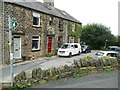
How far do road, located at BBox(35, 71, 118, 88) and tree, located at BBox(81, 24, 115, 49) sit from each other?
22625 mm

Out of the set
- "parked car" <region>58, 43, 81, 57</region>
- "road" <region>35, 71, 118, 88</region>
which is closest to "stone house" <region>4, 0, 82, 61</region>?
"parked car" <region>58, 43, 81, 57</region>

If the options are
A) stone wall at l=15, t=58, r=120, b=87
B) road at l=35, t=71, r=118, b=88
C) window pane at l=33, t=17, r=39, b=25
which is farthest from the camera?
window pane at l=33, t=17, r=39, b=25

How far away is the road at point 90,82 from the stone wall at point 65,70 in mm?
374

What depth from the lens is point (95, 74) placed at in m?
7.38

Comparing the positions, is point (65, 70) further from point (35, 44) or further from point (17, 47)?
point (35, 44)

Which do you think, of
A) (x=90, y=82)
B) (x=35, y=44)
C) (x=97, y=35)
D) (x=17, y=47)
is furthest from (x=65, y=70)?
(x=97, y=35)

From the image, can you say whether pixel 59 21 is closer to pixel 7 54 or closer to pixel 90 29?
pixel 7 54

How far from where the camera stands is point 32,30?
557 inches

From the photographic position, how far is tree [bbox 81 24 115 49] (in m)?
28.8

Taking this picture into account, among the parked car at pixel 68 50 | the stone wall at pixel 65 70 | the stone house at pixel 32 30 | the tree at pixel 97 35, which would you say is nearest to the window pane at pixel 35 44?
the stone house at pixel 32 30

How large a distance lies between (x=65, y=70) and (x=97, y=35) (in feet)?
79.2

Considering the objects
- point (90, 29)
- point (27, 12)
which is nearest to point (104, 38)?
point (90, 29)

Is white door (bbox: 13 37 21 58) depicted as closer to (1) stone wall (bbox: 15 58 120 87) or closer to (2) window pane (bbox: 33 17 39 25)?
(2) window pane (bbox: 33 17 39 25)

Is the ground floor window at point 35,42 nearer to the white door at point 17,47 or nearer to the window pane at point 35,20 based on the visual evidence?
the window pane at point 35,20
